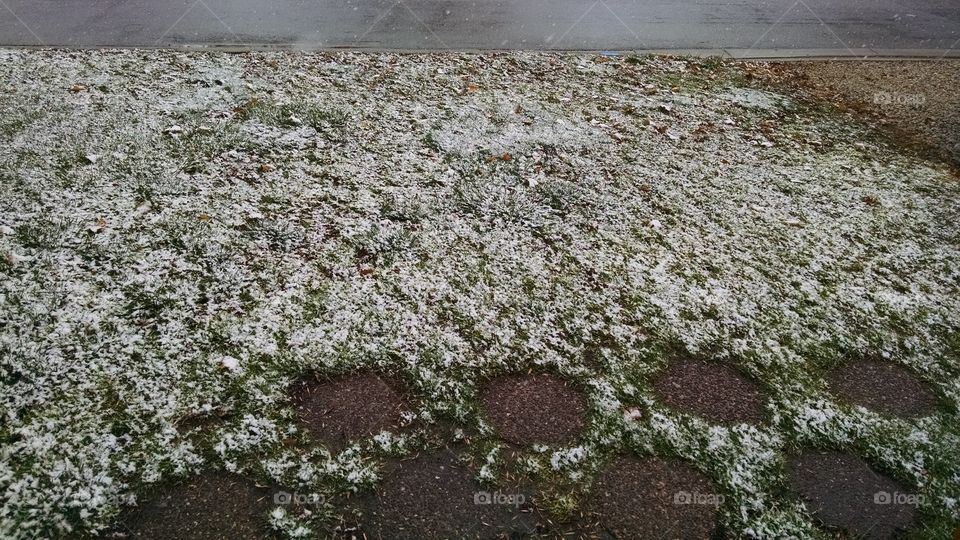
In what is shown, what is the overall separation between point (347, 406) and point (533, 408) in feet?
2.87

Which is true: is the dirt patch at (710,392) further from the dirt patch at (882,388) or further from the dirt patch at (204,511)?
the dirt patch at (204,511)

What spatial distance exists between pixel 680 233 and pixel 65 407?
3.61 m

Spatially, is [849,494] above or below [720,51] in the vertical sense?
below

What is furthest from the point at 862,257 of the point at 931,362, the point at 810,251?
the point at 931,362

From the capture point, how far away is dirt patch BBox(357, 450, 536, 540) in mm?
2168

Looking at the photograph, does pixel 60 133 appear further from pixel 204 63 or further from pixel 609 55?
pixel 609 55

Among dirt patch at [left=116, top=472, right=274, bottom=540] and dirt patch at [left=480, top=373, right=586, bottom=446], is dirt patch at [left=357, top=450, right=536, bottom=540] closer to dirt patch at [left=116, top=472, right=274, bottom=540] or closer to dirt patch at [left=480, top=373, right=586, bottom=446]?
dirt patch at [left=480, top=373, right=586, bottom=446]

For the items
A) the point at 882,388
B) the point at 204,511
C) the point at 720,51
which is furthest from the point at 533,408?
the point at 720,51

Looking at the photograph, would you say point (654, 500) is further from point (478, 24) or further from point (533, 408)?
point (478, 24)

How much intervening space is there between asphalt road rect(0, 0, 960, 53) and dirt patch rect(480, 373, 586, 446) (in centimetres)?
501

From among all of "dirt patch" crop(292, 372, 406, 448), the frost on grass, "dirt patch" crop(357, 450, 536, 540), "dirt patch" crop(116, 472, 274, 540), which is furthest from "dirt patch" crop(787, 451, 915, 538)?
"dirt patch" crop(116, 472, 274, 540)

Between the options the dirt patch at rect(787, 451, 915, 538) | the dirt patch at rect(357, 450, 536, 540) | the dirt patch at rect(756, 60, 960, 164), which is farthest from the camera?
the dirt patch at rect(756, 60, 960, 164)

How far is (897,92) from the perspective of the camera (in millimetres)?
6414

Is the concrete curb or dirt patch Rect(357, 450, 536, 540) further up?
the concrete curb
